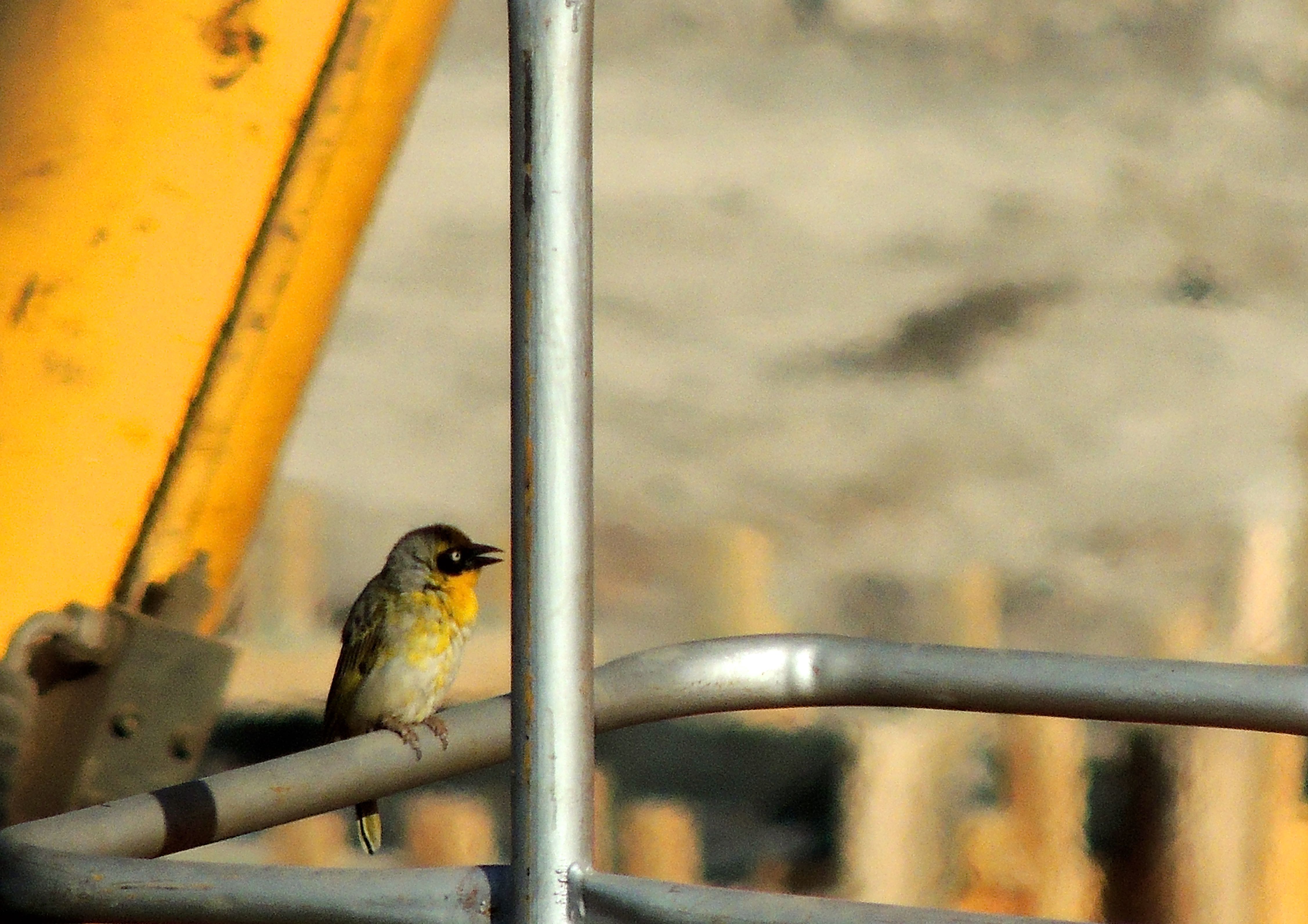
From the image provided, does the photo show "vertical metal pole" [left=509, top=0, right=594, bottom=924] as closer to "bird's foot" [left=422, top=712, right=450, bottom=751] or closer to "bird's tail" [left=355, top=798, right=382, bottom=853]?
"bird's foot" [left=422, top=712, right=450, bottom=751]

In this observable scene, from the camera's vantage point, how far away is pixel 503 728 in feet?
3.44

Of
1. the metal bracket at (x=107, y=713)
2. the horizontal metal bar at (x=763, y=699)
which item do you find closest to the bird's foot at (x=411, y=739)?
the horizontal metal bar at (x=763, y=699)

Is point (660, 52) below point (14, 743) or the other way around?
the other way around

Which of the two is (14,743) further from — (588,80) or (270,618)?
(270,618)

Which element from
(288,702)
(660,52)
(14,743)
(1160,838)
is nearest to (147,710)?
(14,743)

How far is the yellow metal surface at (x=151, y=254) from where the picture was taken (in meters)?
1.30

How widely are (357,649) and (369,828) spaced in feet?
1.04

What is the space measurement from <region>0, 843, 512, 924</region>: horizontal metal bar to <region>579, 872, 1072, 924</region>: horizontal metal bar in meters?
0.06

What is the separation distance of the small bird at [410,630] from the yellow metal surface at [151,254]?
5.25 feet

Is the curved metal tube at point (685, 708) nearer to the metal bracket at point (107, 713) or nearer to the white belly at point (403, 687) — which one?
the metal bracket at point (107, 713)

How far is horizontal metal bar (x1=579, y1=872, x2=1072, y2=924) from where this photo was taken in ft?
2.46

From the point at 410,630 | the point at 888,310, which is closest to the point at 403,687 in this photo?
the point at 410,630

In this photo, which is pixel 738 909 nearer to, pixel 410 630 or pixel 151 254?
pixel 151 254

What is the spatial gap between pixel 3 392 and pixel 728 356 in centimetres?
977
